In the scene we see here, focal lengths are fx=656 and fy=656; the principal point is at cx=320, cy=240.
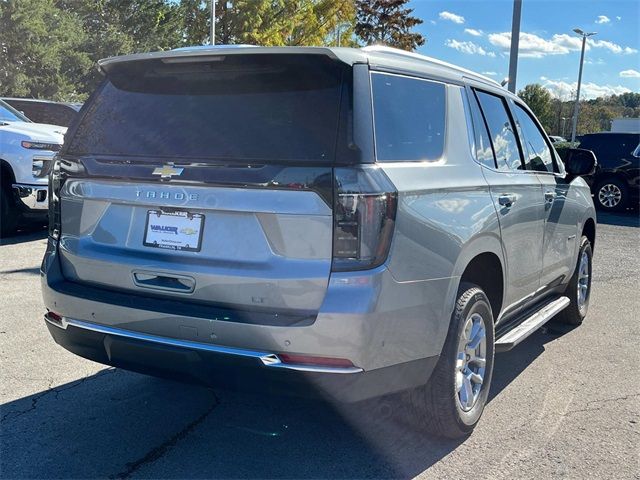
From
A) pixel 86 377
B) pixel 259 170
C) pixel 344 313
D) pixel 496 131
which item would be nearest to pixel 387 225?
pixel 344 313

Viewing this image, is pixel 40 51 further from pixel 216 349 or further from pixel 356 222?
pixel 356 222

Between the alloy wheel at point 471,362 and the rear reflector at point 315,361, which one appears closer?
the rear reflector at point 315,361

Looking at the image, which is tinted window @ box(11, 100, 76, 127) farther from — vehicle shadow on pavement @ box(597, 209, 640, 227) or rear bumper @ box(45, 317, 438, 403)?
vehicle shadow on pavement @ box(597, 209, 640, 227)

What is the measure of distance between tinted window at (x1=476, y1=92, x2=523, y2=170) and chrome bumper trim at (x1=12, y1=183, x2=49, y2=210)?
609cm

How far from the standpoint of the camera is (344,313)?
264cm

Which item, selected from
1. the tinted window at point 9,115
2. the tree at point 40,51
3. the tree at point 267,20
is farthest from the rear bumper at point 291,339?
the tree at point 40,51

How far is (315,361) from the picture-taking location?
2713 millimetres

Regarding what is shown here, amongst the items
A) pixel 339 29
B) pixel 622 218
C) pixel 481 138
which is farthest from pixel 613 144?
pixel 339 29

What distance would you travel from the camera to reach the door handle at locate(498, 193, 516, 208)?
3.82m

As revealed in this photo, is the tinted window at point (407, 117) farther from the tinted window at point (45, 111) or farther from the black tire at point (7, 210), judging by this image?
the tinted window at point (45, 111)

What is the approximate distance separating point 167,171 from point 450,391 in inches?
68.6

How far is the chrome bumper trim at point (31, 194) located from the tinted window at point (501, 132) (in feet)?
20.0

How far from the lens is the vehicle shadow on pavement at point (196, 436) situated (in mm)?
3137

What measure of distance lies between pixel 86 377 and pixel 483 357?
8.18 ft
